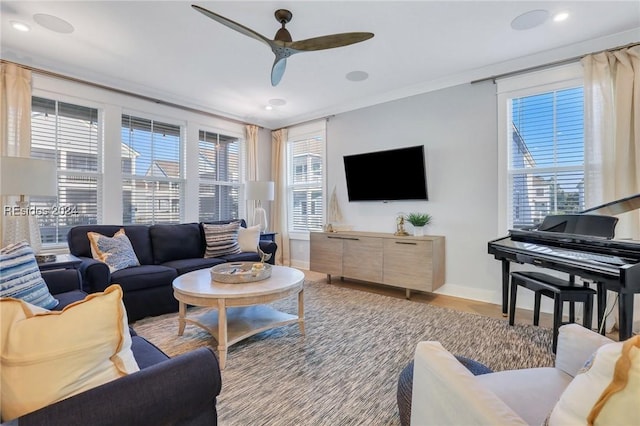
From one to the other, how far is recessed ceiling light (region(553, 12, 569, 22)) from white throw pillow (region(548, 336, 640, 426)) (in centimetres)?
291

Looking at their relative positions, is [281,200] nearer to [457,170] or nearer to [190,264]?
[190,264]

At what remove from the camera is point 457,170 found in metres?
3.67

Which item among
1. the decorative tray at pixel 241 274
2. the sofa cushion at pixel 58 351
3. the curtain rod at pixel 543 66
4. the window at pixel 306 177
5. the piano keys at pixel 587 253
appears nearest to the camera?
the sofa cushion at pixel 58 351

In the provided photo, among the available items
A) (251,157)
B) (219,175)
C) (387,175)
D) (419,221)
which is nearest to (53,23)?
(219,175)

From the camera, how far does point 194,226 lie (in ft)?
13.0

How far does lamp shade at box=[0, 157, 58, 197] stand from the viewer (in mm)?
2387

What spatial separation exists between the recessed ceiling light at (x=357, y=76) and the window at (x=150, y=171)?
2603 mm

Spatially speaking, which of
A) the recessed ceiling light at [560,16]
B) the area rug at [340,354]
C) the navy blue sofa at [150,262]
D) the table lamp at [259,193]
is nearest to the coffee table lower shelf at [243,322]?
the area rug at [340,354]

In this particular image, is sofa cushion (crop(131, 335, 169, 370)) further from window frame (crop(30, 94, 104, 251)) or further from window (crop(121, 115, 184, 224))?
window (crop(121, 115, 184, 224))

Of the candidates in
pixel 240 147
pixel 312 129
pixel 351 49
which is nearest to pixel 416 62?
pixel 351 49

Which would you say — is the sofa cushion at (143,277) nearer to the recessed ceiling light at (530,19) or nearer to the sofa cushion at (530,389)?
the sofa cushion at (530,389)

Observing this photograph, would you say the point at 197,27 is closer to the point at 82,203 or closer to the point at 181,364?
the point at 82,203

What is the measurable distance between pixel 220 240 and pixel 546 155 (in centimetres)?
381

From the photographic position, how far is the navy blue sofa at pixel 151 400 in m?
0.75
